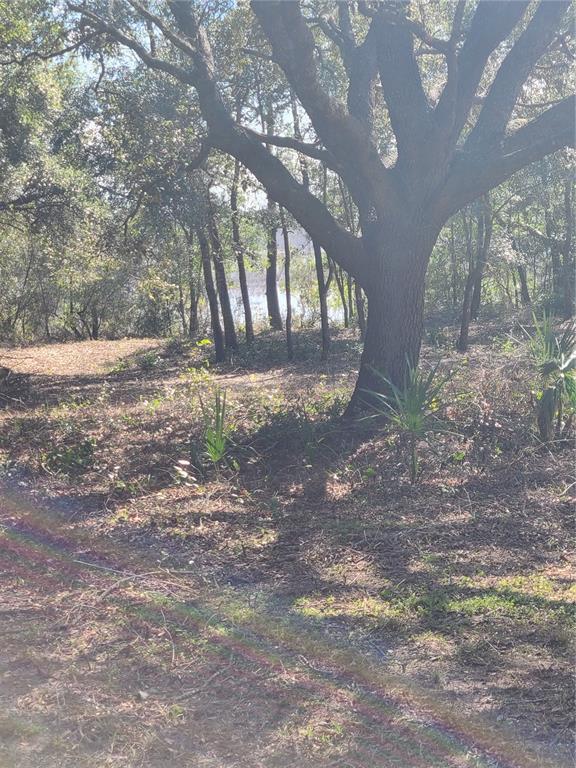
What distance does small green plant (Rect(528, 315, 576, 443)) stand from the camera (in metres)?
6.83

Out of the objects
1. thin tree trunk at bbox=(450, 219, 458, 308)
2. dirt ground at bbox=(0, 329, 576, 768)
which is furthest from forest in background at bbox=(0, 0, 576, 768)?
thin tree trunk at bbox=(450, 219, 458, 308)

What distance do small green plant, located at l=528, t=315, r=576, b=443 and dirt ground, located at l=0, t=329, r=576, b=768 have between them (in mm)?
215

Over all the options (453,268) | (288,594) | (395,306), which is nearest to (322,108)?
(395,306)

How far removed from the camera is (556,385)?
22.5 ft

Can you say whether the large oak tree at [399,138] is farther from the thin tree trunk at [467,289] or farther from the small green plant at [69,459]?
the thin tree trunk at [467,289]

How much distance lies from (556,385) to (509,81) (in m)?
3.52

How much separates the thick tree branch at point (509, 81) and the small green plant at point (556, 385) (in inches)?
93.5

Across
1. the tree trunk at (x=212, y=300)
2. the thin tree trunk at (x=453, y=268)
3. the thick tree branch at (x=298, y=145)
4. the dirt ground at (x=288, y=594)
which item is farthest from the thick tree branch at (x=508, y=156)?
the thin tree trunk at (x=453, y=268)

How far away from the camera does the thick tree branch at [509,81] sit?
7.83 m

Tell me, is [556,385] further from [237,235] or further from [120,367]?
[120,367]

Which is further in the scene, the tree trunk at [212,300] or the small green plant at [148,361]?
the small green plant at [148,361]

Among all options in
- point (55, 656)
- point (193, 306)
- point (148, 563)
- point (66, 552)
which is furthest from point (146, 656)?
point (193, 306)

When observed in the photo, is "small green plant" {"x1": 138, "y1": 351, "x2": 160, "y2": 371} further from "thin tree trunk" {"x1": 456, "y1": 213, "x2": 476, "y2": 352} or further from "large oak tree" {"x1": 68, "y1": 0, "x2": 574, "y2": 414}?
"large oak tree" {"x1": 68, "y1": 0, "x2": 574, "y2": 414}

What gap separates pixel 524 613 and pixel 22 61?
9714 mm
